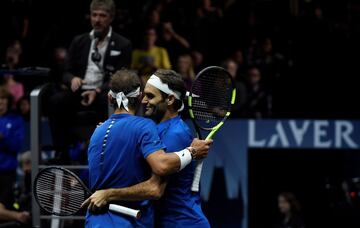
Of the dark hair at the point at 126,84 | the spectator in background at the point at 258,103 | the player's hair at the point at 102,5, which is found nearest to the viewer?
the dark hair at the point at 126,84

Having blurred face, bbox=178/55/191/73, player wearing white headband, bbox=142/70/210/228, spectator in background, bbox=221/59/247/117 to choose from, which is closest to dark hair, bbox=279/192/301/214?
spectator in background, bbox=221/59/247/117

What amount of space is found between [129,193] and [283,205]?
6.21 m

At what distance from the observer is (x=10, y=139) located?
1091 cm

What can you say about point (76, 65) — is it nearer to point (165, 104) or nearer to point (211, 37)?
point (165, 104)

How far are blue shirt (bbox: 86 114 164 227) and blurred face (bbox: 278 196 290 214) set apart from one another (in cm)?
597

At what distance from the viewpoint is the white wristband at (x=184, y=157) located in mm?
6345

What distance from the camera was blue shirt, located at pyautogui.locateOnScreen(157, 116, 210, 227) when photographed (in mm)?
6617

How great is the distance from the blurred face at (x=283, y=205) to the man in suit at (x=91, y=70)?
3.82 metres

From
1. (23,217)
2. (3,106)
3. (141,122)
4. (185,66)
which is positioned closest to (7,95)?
(3,106)

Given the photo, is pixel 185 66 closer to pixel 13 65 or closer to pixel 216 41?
pixel 216 41

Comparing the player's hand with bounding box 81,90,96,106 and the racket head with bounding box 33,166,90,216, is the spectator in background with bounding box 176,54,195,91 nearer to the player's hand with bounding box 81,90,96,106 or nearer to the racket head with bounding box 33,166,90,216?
the player's hand with bounding box 81,90,96,106

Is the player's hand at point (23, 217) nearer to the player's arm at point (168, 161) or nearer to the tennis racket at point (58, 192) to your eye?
the tennis racket at point (58, 192)

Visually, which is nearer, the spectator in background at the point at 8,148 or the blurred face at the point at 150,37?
the spectator in background at the point at 8,148

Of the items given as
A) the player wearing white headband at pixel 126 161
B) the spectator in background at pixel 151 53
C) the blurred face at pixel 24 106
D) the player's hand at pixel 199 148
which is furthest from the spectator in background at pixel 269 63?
the player wearing white headband at pixel 126 161
